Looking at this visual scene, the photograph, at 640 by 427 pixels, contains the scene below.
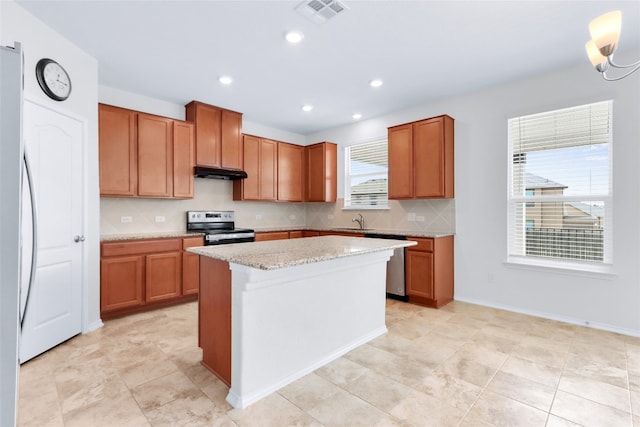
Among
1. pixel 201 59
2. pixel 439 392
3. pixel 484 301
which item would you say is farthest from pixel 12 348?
pixel 484 301

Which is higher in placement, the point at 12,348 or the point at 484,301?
the point at 12,348

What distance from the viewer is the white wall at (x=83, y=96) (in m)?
2.41

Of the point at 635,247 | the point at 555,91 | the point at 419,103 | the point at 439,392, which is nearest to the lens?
the point at 439,392

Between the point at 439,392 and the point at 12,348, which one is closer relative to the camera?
the point at 12,348

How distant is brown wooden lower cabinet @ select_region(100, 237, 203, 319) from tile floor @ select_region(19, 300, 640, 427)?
1.55 ft

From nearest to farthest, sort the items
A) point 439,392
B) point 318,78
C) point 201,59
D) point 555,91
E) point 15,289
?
point 15,289
point 439,392
point 201,59
point 555,91
point 318,78

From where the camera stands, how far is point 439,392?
6.50 ft

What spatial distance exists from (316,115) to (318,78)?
1.36m

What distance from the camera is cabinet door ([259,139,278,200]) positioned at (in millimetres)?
5113

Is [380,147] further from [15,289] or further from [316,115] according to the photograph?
[15,289]

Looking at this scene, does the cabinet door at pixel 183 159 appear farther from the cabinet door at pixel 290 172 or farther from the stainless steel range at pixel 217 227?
the cabinet door at pixel 290 172

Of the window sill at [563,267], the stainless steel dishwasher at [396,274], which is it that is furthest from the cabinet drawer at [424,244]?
the window sill at [563,267]

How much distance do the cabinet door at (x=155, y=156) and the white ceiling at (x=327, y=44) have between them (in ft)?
1.39

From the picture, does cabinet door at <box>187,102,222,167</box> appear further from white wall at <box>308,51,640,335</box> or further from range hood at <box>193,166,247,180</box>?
white wall at <box>308,51,640,335</box>
